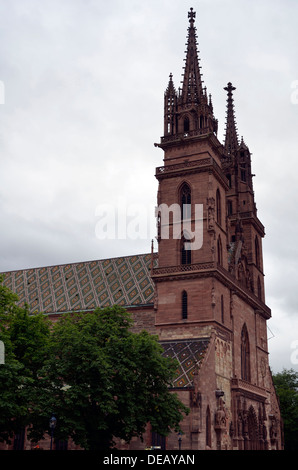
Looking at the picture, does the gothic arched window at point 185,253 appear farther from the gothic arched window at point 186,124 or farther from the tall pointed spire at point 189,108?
the gothic arched window at point 186,124

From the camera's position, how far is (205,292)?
1743 inches

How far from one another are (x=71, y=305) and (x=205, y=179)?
1644 cm

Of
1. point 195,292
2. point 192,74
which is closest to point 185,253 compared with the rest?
point 195,292

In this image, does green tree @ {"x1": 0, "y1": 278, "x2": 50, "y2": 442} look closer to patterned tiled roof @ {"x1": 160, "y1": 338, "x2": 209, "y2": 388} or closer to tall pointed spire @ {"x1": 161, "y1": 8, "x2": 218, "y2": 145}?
patterned tiled roof @ {"x1": 160, "y1": 338, "x2": 209, "y2": 388}

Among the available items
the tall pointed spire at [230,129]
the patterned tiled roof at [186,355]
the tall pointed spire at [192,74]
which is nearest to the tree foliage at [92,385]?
the patterned tiled roof at [186,355]

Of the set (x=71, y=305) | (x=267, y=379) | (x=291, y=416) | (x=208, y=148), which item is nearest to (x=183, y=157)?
(x=208, y=148)

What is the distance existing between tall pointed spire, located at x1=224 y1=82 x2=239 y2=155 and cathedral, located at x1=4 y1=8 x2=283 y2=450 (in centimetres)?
1141

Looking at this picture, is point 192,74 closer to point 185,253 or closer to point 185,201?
point 185,201

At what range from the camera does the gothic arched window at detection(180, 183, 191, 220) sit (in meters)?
47.5

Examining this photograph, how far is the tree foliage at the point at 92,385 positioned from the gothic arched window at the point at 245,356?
1658cm

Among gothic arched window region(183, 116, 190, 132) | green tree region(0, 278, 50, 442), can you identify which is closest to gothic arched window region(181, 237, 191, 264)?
gothic arched window region(183, 116, 190, 132)

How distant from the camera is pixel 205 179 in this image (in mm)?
48000

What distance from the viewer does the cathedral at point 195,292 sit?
40781mm

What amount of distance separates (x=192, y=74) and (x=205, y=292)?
68.1 ft
